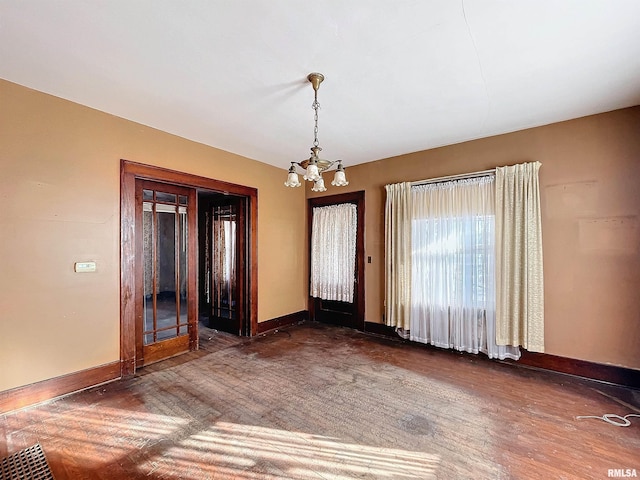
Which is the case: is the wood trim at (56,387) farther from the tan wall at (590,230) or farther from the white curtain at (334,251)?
the tan wall at (590,230)

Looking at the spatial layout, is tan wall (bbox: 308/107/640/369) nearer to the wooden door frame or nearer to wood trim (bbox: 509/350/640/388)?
wood trim (bbox: 509/350/640/388)

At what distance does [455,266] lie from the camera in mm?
3818

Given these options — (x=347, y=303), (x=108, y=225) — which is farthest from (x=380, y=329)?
(x=108, y=225)

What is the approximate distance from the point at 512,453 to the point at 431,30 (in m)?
2.98

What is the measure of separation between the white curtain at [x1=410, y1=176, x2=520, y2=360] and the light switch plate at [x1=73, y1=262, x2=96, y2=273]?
13.0 ft

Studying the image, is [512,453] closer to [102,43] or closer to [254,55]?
[254,55]

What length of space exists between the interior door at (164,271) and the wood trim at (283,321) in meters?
1.12

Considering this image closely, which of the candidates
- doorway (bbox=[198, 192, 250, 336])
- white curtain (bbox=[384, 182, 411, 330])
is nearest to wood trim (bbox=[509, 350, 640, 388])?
white curtain (bbox=[384, 182, 411, 330])

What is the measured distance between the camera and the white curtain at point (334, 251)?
197 inches

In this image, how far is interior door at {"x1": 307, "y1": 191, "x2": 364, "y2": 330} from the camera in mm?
4852

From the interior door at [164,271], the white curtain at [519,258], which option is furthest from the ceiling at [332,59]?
the interior door at [164,271]

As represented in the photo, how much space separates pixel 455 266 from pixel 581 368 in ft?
5.42

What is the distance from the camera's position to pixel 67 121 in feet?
9.11

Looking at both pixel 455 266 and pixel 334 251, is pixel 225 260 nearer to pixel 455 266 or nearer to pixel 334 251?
pixel 334 251
